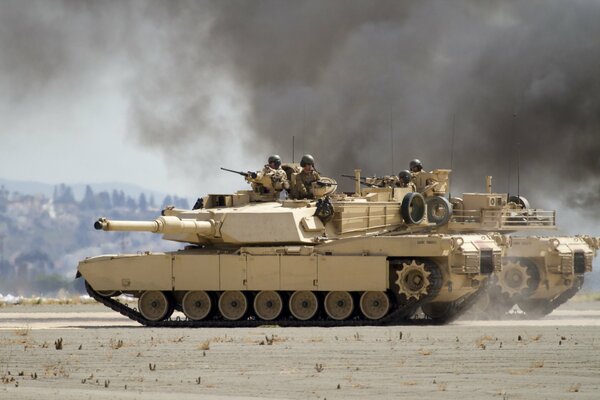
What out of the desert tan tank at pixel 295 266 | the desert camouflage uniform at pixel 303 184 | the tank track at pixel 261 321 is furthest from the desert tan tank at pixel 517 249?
the desert camouflage uniform at pixel 303 184

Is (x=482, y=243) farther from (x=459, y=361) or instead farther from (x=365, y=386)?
(x=365, y=386)

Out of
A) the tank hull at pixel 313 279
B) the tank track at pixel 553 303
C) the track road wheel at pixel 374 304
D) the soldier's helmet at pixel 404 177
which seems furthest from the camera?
the tank track at pixel 553 303

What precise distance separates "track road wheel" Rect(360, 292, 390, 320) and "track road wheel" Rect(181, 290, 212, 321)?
4.31 meters

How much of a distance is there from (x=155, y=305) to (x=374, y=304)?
6.26 metres

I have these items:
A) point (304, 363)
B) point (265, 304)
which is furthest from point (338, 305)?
point (304, 363)

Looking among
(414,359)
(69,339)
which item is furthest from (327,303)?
(414,359)

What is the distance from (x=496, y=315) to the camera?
4600cm

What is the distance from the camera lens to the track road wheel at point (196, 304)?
42000 mm

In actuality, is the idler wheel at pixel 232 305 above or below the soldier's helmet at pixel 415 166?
below

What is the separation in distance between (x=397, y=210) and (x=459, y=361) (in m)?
15.8

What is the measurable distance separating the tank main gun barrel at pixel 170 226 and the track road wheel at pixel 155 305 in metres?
2.08

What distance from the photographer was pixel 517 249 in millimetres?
44812

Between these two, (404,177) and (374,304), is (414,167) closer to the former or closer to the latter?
(404,177)

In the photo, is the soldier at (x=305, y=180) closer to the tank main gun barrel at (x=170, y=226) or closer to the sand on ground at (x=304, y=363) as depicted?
the tank main gun barrel at (x=170, y=226)
